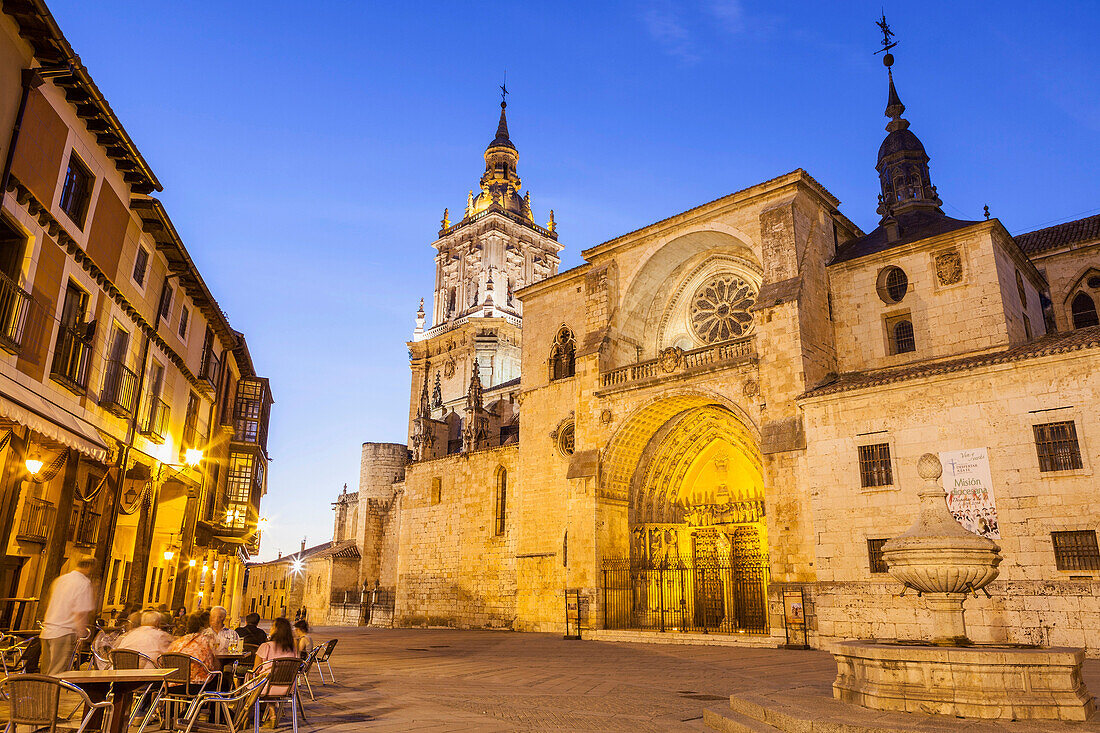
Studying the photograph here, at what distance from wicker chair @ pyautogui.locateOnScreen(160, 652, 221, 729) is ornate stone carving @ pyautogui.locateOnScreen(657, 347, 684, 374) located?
51.9 feet

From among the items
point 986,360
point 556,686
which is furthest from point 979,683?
point 986,360

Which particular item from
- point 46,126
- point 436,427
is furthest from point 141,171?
point 436,427

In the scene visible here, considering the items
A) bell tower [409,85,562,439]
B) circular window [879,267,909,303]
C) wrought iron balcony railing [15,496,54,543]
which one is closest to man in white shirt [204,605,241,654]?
wrought iron balcony railing [15,496,54,543]

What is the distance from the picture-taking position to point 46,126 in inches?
405

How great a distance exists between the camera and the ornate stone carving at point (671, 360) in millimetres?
20688

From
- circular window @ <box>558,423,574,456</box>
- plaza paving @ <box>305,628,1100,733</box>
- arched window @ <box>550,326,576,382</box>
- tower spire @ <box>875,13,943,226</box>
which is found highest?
tower spire @ <box>875,13,943,226</box>

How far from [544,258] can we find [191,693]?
4938cm

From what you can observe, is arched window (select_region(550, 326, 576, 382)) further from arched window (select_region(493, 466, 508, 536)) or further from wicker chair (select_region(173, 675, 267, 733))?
wicker chair (select_region(173, 675, 267, 733))

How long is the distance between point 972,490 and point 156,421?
54.7 ft

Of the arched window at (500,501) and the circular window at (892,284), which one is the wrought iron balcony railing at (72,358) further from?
the circular window at (892,284)

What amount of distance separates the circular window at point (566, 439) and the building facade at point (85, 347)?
423 inches

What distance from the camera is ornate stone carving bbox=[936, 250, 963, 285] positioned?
18.2 m

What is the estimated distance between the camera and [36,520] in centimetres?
1221

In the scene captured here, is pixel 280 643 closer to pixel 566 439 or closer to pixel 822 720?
pixel 822 720
